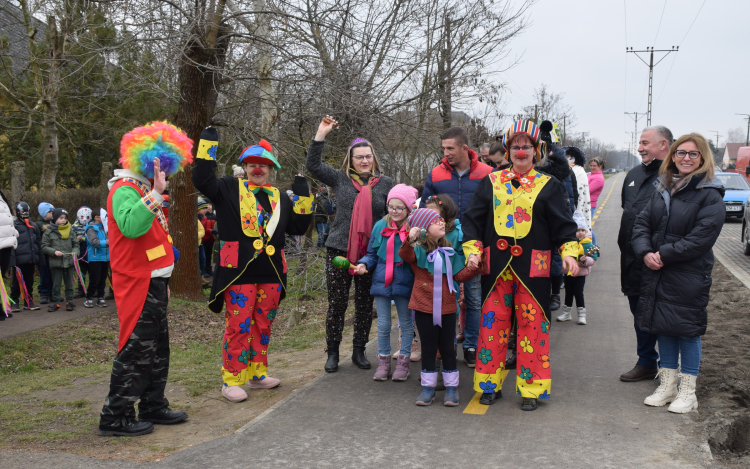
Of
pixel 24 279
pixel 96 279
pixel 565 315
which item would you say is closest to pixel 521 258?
pixel 565 315

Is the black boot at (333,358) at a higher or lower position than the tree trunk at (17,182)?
lower

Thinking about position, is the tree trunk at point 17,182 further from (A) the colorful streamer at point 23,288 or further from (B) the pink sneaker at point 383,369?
(B) the pink sneaker at point 383,369

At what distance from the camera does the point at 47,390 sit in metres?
5.68

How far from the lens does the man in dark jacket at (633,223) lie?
524cm

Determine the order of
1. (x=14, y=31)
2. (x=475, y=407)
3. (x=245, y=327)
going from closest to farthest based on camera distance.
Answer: (x=475, y=407) < (x=245, y=327) < (x=14, y=31)

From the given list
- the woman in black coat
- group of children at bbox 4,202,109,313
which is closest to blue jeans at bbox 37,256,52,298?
group of children at bbox 4,202,109,313

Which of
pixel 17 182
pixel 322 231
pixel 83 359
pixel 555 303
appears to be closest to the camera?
pixel 83 359

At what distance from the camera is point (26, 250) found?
1012 cm

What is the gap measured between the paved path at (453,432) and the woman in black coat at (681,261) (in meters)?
0.38

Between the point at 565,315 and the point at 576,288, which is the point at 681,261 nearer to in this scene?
the point at 576,288

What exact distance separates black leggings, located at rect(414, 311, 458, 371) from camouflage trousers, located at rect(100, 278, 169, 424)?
1918 millimetres

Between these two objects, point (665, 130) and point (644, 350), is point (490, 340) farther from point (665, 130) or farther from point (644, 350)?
point (665, 130)

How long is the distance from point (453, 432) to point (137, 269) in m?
2.40

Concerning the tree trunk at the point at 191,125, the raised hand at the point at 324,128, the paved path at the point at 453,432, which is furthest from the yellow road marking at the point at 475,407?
the tree trunk at the point at 191,125
